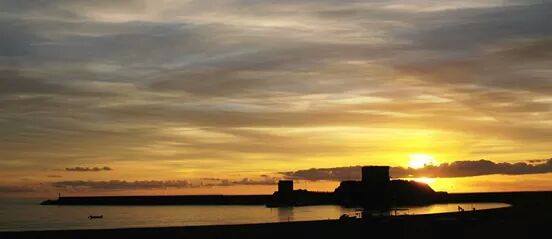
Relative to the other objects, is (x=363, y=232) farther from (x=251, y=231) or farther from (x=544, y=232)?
(x=544, y=232)

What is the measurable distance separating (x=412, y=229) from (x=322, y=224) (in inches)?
500

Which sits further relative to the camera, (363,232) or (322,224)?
(322,224)

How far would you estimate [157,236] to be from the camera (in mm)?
50250

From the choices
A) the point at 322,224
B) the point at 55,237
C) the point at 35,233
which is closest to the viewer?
the point at 55,237

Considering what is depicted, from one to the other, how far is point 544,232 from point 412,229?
9.28 meters

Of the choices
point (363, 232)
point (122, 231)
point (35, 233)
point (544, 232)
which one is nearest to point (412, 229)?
point (363, 232)

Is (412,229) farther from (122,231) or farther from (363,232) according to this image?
(122,231)

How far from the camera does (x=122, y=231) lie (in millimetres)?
55250

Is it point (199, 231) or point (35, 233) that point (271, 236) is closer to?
point (199, 231)

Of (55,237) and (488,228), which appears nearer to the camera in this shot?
(55,237)

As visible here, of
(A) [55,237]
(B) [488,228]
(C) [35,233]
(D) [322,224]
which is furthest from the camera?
(D) [322,224]

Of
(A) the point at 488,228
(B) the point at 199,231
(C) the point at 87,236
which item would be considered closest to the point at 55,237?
(C) the point at 87,236

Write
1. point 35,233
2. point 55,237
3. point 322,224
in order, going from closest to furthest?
1. point 55,237
2. point 35,233
3. point 322,224

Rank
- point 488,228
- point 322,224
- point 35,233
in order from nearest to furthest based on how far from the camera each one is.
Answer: point 35,233, point 488,228, point 322,224
